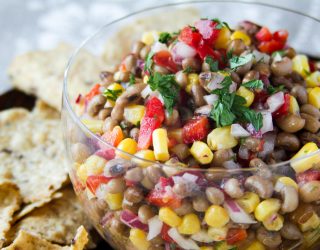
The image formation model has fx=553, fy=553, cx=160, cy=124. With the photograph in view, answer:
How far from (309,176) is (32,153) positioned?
1502 mm

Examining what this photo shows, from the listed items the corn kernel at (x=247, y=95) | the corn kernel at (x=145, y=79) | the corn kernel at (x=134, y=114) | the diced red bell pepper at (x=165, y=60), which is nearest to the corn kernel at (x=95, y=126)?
the corn kernel at (x=134, y=114)

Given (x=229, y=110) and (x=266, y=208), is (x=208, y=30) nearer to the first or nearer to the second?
(x=229, y=110)

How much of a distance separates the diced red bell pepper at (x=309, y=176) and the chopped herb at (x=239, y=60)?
49 centimetres

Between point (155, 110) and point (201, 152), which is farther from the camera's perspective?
point (155, 110)

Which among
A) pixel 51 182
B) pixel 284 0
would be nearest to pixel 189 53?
pixel 51 182

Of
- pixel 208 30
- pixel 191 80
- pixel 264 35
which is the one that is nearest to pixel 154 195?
pixel 191 80

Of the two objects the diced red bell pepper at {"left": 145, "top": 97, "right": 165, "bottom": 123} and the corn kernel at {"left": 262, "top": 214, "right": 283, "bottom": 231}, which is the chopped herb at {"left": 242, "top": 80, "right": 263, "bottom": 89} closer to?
the diced red bell pepper at {"left": 145, "top": 97, "right": 165, "bottom": 123}

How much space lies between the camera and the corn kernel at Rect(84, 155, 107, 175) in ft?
6.17

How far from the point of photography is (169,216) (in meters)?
1.75

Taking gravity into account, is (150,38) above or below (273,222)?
above

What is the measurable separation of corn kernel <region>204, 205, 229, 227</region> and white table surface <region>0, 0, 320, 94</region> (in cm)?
316

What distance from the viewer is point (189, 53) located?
212 centimetres

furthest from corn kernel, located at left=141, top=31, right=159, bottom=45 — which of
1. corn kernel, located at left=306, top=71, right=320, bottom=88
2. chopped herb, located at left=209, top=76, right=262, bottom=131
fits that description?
corn kernel, located at left=306, top=71, right=320, bottom=88

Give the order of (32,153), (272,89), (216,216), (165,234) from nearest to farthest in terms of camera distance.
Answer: (216,216), (165,234), (272,89), (32,153)
